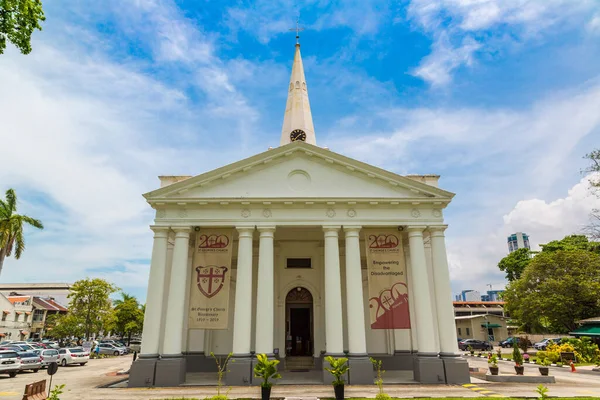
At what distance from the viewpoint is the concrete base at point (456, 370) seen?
16.1m

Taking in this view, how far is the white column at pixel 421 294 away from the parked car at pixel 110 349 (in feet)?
121

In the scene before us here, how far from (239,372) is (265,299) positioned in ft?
10.3

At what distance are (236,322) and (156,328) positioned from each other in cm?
353

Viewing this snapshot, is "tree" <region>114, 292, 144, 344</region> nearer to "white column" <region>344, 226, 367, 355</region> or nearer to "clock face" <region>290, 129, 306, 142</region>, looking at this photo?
"clock face" <region>290, 129, 306, 142</region>

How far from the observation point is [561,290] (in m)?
36.8

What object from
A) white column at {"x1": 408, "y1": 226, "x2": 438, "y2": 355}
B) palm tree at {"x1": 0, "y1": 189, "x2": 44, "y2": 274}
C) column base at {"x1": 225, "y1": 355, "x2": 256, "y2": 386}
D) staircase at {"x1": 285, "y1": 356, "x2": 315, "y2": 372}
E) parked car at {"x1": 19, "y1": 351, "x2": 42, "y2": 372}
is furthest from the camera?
palm tree at {"x1": 0, "y1": 189, "x2": 44, "y2": 274}

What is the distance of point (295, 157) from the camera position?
18.7 metres

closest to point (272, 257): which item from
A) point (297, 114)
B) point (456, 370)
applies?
point (456, 370)

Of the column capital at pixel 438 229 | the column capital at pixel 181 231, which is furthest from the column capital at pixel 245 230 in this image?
the column capital at pixel 438 229

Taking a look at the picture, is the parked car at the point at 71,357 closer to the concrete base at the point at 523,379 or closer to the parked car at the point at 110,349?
the parked car at the point at 110,349

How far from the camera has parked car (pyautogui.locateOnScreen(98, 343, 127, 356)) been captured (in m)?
40.3

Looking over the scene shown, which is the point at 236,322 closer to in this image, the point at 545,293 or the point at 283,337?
the point at 283,337

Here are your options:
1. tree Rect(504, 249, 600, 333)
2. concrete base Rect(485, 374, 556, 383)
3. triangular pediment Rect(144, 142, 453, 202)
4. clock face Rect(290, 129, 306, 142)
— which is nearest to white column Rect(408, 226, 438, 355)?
triangular pediment Rect(144, 142, 453, 202)

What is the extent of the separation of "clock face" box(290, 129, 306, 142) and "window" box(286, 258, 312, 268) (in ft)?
27.6
